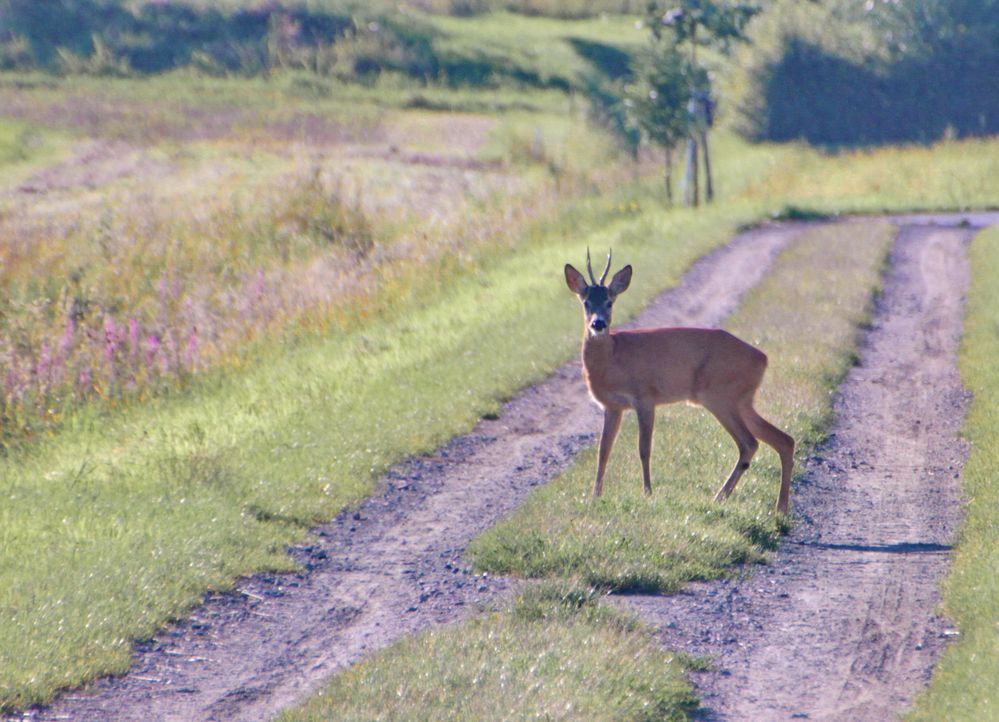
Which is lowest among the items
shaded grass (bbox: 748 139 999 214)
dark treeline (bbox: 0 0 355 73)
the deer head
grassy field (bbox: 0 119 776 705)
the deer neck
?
shaded grass (bbox: 748 139 999 214)

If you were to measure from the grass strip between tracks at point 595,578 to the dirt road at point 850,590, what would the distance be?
231 mm

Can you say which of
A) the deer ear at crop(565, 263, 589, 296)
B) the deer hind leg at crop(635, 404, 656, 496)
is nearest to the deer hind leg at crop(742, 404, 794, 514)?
the deer hind leg at crop(635, 404, 656, 496)

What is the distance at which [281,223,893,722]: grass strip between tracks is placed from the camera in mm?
6203

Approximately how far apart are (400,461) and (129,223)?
42.5ft

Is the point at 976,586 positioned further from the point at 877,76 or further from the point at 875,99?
the point at 877,76

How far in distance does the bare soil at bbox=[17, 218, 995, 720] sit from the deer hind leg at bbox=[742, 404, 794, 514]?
7.8 inches

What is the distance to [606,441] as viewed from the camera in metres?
9.60

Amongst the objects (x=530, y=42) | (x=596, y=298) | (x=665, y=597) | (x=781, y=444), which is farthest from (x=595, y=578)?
(x=530, y=42)

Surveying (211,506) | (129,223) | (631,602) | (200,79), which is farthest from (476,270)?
(200,79)

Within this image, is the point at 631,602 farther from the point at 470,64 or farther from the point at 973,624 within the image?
the point at 470,64

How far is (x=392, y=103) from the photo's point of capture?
172ft

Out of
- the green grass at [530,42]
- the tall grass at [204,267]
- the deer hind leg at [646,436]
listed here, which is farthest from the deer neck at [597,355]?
the green grass at [530,42]

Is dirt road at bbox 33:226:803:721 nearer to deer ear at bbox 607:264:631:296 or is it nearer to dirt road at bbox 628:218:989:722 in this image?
dirt road at bbox 628:218:989:722

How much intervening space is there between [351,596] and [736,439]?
3.08 m
